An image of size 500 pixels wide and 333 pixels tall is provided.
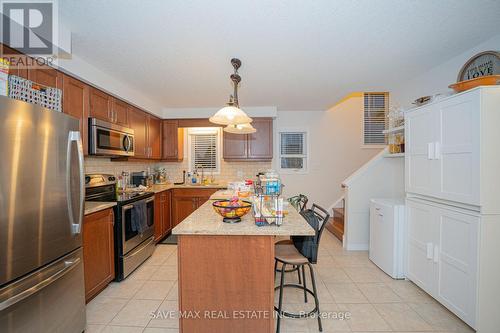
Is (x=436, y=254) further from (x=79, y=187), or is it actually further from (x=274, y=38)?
(x=79, y=187)

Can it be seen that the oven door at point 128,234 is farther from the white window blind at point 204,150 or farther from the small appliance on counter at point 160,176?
the white window blind at point 204,150

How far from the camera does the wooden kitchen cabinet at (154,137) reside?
156 inches

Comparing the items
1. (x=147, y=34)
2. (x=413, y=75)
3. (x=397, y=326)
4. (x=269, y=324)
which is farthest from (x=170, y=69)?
(x=397, y=326)

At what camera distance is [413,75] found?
9.31 ft

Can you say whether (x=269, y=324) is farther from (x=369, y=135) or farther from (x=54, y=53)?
(x=369, y=135)

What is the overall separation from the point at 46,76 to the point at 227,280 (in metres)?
2.38

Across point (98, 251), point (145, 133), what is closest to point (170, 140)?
point (145, 133)

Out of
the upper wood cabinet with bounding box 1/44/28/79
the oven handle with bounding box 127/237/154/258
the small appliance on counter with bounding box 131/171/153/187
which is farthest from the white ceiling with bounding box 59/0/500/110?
the oven handle with bounding box 127/237/154/258

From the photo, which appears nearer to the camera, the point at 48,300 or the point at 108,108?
the point at 48,300

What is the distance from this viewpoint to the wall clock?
1.99 m

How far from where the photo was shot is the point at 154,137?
413 cm

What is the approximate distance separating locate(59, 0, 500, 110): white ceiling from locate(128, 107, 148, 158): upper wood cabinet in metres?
0.53

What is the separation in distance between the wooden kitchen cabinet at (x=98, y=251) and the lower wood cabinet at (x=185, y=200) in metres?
1.64

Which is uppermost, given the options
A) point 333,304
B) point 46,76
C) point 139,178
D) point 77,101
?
point 46,76
